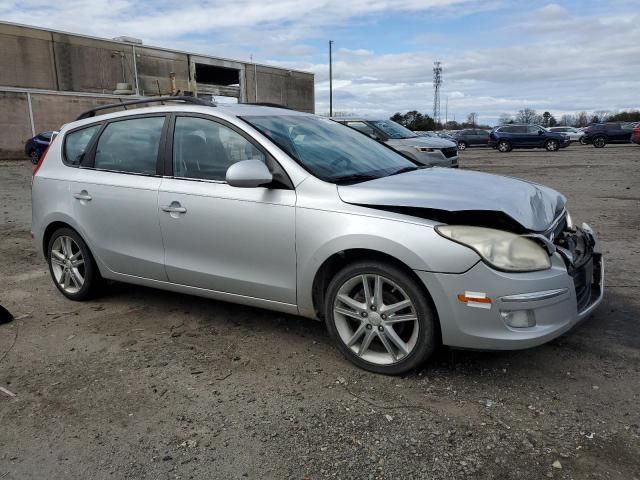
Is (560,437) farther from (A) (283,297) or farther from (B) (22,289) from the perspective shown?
(B) (22,289)

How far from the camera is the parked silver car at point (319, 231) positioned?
3070 mm

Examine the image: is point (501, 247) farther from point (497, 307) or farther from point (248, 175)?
point (248, 175)

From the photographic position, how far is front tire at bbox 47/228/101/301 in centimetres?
484

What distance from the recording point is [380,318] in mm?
3328

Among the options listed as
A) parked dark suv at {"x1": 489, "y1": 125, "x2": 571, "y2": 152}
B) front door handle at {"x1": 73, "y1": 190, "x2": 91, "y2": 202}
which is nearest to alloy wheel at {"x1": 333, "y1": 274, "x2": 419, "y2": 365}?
front door handle at {"x1": 73, "y1": 190, "x2": 91, "y2": 202}

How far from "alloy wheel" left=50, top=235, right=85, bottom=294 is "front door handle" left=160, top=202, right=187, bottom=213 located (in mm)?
1241

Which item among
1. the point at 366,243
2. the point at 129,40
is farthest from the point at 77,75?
the point at 366,243

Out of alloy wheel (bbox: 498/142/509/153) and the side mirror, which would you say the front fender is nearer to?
the side mirror

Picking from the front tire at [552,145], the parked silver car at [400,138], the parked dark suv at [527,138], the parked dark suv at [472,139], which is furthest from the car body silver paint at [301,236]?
the parked dark suv at [472,139]

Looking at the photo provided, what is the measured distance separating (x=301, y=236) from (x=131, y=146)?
6.22 feet

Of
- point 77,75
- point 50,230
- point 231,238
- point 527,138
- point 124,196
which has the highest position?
point 77,75

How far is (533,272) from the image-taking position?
3035 mm

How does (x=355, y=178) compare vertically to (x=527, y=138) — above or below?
above

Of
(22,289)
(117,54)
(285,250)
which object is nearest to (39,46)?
(117,54)
